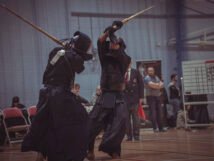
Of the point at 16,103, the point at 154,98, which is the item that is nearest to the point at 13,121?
the point at 16,103

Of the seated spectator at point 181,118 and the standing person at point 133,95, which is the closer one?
the standing person at point 133,95

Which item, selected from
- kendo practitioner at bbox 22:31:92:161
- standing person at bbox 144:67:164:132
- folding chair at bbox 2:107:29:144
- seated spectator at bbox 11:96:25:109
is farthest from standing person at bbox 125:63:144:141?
kendo practitioner at bbox 22:31:92:161

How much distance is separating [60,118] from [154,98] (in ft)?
25.0

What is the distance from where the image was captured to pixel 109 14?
1361 centimetres

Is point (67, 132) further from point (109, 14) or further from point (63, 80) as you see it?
point (109, 14)

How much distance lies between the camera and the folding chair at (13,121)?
10.2 m

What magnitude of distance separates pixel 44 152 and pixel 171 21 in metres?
10.8

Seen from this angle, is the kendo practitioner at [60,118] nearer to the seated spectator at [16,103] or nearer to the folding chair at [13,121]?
the folding chair at [13,121]

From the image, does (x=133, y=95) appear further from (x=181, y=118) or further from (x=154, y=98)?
(x=181, y=118)

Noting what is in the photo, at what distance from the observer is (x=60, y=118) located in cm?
427

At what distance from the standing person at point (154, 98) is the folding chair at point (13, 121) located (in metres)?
3.25

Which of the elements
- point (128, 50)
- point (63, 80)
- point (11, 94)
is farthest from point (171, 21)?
point (63, 80)

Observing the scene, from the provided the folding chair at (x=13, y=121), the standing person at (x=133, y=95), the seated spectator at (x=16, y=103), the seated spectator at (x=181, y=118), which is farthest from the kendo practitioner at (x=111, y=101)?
the seated spectator at (x=181, y=118)

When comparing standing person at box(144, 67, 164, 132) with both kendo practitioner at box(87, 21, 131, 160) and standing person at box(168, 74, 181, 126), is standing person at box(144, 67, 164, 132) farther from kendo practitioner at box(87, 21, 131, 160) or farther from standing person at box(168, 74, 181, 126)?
kendo practitioner at box(87, 21, 131, 160)
